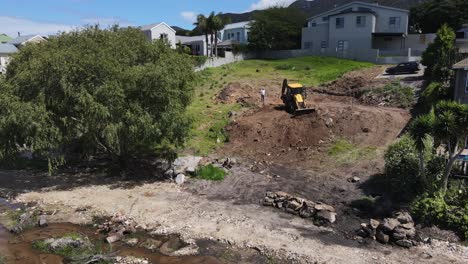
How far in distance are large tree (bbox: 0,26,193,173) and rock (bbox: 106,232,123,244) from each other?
6.19 meters

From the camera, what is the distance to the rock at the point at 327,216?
1972 cm

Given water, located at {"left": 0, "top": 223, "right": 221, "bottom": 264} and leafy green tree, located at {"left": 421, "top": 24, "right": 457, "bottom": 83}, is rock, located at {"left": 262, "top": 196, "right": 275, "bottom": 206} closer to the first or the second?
water, located at {"left": 0, "top": 223, "right": 221, "bottom": 264}

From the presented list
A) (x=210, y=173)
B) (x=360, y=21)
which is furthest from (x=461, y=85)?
(x=360, y=21)

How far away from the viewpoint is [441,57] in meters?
39.1

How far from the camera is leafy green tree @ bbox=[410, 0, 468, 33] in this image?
6944 centimetres

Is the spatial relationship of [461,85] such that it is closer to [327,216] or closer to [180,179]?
[327,216]

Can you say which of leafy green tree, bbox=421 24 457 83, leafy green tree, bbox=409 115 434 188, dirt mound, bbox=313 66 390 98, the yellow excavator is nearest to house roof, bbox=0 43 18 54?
dirt mound, bbox=313 66 390 98

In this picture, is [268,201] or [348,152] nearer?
[268,201]

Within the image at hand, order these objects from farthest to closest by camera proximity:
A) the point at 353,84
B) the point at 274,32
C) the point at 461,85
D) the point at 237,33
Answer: the point at 237,33 < the point at 274,32 < the point at 353,84 < the point at 461,85

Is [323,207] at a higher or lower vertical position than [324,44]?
lower

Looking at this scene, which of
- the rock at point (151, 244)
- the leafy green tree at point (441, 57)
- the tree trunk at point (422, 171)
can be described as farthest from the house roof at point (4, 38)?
the tree trunk at point (422, 171)

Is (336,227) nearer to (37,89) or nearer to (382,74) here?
(37,89)

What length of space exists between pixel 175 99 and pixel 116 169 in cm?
705

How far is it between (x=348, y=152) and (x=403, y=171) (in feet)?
22.1
